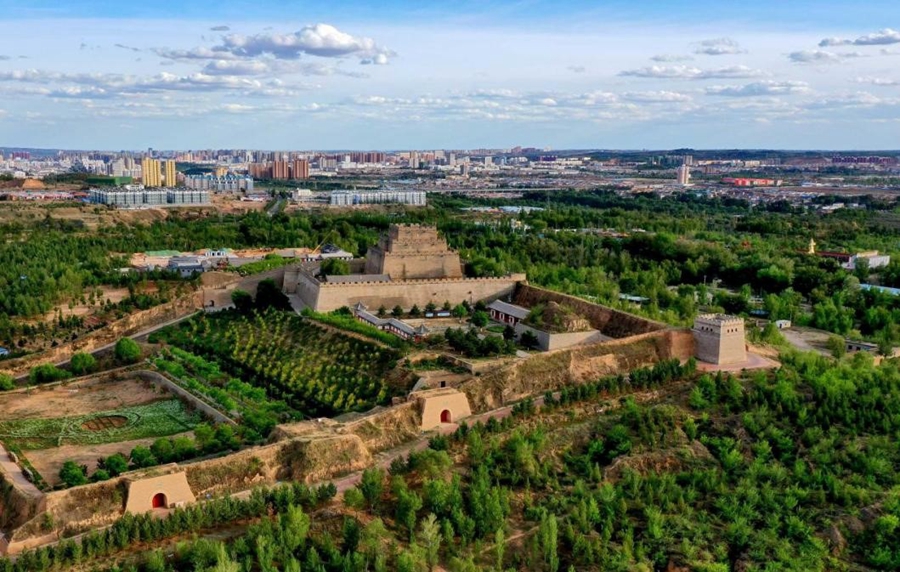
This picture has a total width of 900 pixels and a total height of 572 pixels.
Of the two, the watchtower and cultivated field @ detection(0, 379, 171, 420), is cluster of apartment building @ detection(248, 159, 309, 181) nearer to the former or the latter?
cultivated field @ detection(0, 379, 171, 420)

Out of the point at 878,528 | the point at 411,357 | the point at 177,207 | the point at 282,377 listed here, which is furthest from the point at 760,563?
the point at 177,207

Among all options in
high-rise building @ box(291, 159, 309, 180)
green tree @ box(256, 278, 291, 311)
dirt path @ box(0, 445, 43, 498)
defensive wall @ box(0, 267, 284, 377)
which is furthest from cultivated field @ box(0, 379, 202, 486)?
high-rise building @ box(291, 159, 309, 180)

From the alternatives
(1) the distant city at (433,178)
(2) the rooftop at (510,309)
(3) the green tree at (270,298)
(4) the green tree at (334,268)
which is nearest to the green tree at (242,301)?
(3) the green tree at (270,298)

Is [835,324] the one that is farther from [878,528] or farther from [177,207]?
[177,207]

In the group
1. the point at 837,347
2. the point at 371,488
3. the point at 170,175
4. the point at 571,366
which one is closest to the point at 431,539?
the point at 371,488

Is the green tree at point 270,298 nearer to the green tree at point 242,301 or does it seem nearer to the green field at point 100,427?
the green tree at point 242,301

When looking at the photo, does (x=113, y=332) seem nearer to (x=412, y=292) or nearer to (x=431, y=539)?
(x=412, y=292)
